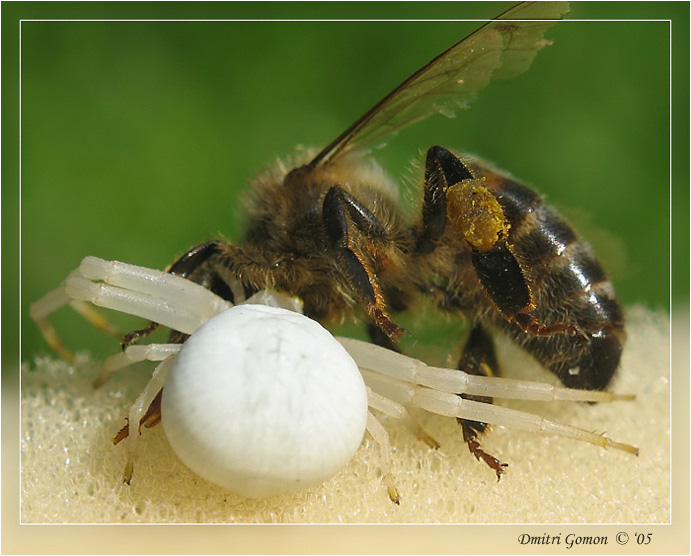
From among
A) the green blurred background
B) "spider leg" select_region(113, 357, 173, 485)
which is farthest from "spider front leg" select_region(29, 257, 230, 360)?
the green blurred background

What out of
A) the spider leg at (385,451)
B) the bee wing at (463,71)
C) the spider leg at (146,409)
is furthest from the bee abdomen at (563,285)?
the spider leg at (146,409)

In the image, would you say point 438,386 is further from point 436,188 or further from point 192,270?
point 192,270

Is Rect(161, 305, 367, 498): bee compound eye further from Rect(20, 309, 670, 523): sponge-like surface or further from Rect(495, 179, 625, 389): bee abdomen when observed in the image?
Rect(495, 179, 625, 389): bee abdomen

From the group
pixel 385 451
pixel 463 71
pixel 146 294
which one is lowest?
pixel 385 451

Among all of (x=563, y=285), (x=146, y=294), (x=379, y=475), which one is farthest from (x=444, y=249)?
(x=146, y=294)

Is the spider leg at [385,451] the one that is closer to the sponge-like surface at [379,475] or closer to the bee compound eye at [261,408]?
the sponge-like surface at [379,475]

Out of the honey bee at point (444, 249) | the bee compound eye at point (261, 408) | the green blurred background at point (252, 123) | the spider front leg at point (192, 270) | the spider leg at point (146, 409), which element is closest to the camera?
the bee compound eye at point (261, 408)

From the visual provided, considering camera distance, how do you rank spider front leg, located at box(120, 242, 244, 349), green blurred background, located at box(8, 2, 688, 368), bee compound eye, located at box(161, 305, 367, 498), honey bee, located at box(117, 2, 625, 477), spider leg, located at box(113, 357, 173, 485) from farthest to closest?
green blurred background, located at box(8, 2, 688, 368)
spider front leg, located at box(120, 242, 244, 349)
honey bee, located at box(117, 2, 625, 477)
spider leg, located at box(113, 357, 173, 485)
bee compound eye, located at box(161, 305, 367, 498)
